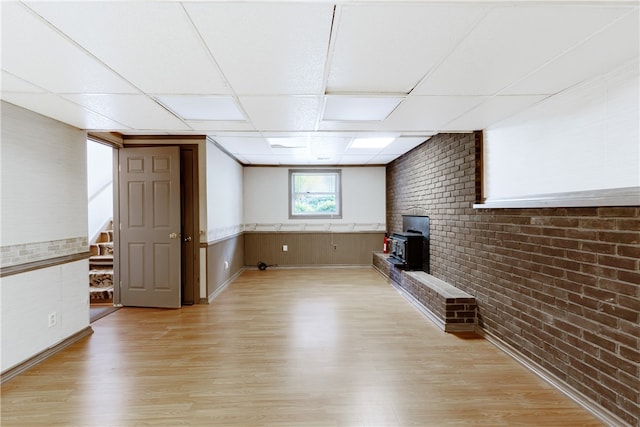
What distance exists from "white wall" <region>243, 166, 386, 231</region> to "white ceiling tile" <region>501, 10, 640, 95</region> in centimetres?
483

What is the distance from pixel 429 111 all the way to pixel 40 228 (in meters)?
3.72

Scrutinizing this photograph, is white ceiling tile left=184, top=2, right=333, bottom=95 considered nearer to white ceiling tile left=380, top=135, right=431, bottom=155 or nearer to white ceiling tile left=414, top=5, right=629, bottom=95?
white ceiling tile left=414, top=5, right=629, bottom=95

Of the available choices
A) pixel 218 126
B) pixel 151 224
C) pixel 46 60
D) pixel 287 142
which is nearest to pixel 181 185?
pixel 151 224

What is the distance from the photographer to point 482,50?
176cm

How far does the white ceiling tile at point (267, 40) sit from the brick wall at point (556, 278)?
6.75ft

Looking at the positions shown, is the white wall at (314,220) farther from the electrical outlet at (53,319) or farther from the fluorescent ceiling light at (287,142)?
the electrical outlet at (53,319)

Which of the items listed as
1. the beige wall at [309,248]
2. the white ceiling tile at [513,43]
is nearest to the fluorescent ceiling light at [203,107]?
the white ceiling tile at [513,43]

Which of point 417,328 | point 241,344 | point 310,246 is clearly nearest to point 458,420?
point 417,328

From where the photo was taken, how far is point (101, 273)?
4719 millimetres

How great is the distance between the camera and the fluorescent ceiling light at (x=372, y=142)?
4503 millimetres

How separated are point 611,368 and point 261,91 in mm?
2973

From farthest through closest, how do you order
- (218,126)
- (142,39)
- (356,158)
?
(356,158), (218,126), (142,39)

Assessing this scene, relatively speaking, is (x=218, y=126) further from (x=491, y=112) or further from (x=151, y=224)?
(x=491, y=112)

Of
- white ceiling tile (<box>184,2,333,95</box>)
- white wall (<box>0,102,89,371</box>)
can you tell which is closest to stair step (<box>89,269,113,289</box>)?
white wall (<box>0,102,89,371</box>)
